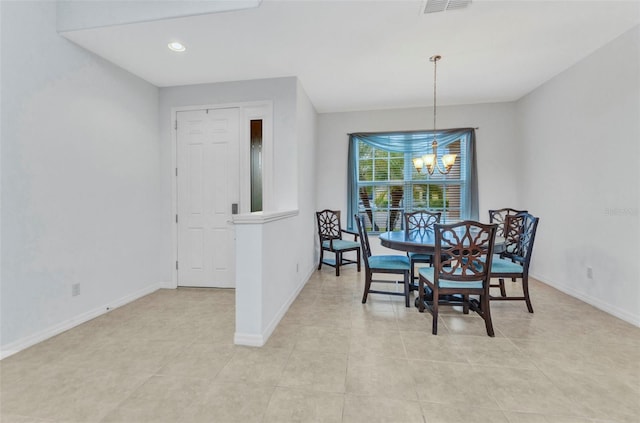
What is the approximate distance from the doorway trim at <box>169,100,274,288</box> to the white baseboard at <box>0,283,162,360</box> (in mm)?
557

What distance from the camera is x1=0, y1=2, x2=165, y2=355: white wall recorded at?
6.91ft

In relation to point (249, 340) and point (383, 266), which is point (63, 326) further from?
point (383, 266)

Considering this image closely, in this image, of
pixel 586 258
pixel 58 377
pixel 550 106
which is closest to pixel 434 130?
pixel 550 106

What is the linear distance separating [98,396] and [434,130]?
15.8ft

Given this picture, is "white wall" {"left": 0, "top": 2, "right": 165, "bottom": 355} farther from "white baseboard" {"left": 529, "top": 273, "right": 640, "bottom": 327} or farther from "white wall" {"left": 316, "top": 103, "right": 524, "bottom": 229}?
"white baseboard" {"left": 529, "top": 273, "right": 640, "bottom": 327}

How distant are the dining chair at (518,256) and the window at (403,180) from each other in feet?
2.95

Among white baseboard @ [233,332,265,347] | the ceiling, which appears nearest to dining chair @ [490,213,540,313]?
the ceiling

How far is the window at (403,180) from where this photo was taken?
4.55 m

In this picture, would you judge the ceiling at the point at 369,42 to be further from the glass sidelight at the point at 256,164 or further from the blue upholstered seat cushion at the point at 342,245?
the blue upholstered seat cushion at the point at 342,245

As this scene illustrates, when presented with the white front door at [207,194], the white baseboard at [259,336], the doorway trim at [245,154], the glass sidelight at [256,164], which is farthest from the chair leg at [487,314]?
the white front door at [207,194]

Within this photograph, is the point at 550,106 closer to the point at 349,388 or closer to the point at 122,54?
the point at 349,388

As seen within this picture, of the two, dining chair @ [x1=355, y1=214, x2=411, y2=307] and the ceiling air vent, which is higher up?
the ceiling air vent

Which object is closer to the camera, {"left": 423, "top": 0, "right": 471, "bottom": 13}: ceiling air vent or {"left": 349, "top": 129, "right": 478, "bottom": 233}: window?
{"left": 423, "top": 0, "right": 471, "bottom": 13}: ceiling air vent

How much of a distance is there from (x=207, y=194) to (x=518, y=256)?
385 cm
